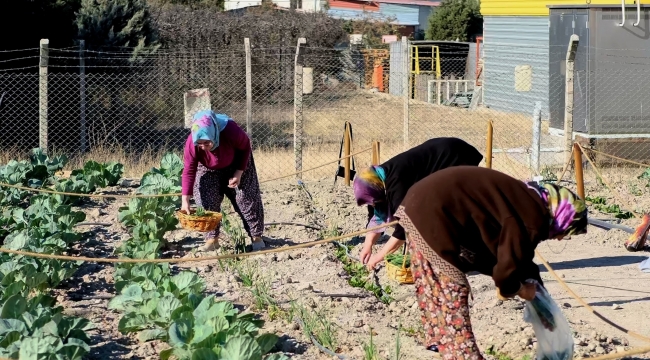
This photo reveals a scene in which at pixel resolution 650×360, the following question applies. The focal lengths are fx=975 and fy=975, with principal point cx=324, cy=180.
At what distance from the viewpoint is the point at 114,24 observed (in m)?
16.4

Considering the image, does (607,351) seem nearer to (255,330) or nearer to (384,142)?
(255,330)

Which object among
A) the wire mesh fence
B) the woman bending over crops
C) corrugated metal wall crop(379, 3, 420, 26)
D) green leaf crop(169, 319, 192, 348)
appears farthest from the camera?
corrugated metal wall crop(379, 3, 420, 26)

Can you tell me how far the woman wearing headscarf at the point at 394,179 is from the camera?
18.6 ft

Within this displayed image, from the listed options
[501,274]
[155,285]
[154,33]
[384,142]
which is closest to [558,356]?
[501,274]

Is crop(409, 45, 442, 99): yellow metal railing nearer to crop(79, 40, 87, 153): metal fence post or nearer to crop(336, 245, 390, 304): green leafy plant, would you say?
crop(79, 40, 87, 153): metal fence post

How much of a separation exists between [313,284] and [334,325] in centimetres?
114

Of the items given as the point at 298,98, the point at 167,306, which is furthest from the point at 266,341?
the point at 298,98

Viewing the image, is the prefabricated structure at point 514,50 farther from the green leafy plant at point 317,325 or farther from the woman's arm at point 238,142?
the green leafy plant at point 317,325

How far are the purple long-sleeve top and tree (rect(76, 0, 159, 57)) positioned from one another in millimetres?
8044

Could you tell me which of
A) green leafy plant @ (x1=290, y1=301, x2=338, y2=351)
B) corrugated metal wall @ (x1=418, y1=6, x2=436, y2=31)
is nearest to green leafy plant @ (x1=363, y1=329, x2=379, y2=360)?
green leafy plant @ (x1=290, y1=301, x2=338, y2=351)

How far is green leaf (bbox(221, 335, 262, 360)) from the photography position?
184 inches

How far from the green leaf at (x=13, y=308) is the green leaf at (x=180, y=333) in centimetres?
92

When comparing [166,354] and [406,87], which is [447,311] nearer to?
[166,354]

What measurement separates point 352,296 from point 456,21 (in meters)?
29.5
